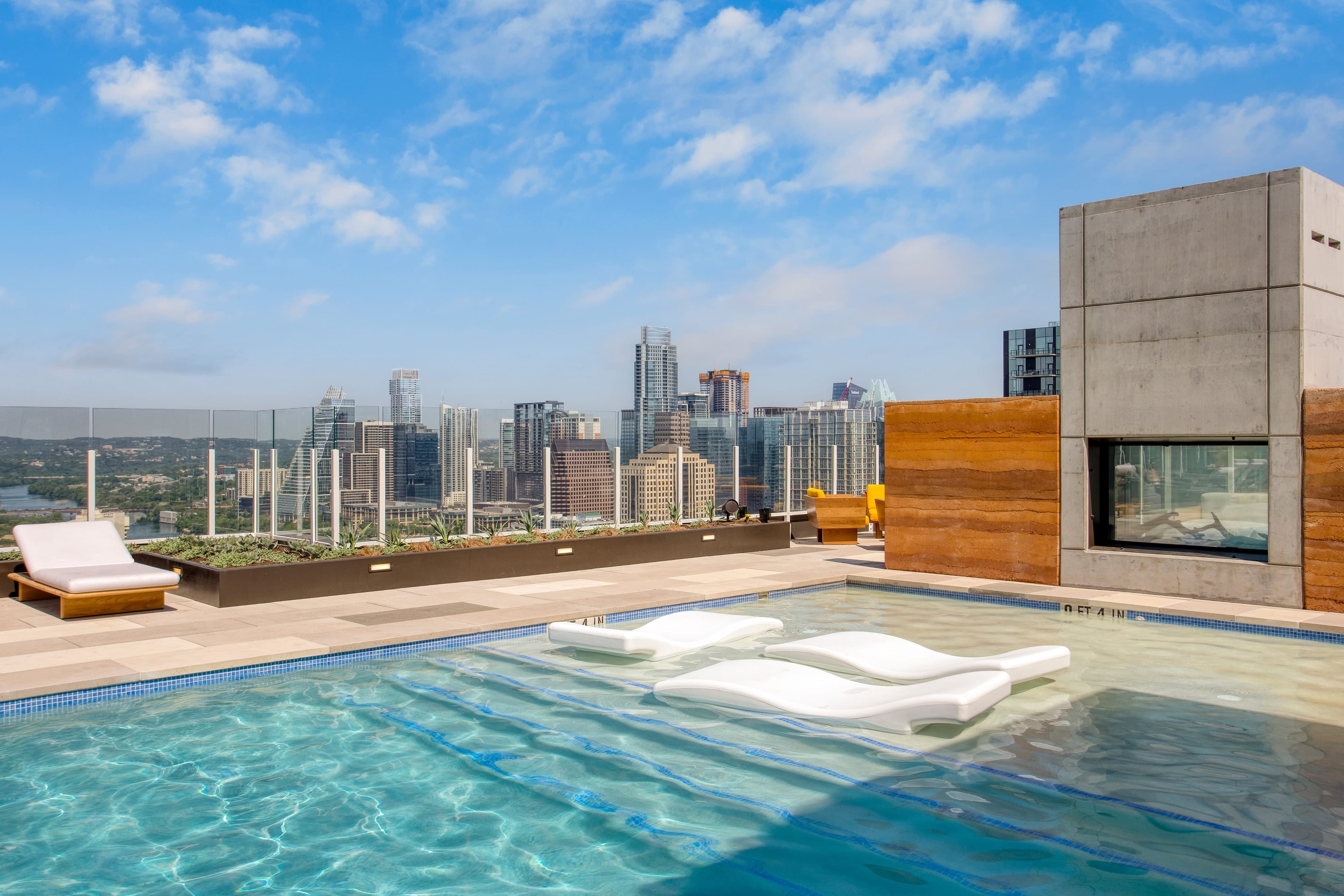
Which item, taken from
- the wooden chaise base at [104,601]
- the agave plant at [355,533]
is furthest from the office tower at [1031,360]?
the wooden chaise base at [104,601]

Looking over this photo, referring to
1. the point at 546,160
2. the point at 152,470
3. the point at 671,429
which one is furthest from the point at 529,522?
the point at 546,160

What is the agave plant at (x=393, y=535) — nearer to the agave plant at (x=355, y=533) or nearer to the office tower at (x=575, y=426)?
the agave plant at (x=355, y=533)

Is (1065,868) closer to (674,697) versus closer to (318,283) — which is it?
(674,697)

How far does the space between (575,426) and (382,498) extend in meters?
3.12

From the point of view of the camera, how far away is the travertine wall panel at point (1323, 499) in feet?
24.3

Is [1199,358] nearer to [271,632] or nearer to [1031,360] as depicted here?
[271,632]

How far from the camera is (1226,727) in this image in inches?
197

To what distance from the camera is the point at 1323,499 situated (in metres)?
7.51

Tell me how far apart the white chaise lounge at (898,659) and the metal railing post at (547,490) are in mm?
6424

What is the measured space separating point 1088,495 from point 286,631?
728cm

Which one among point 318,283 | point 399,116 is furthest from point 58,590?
point 318,283

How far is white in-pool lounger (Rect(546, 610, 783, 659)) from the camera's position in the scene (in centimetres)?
664

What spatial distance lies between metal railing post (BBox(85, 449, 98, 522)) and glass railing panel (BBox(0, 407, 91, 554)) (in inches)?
1.7

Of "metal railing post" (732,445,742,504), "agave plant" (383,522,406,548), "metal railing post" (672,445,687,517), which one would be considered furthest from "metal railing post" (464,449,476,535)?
"metal railing post" (732,445,742,504)
